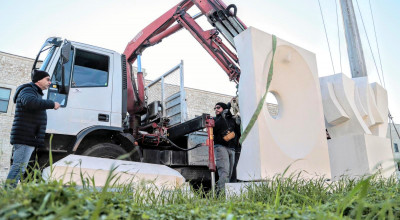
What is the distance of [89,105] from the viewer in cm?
449

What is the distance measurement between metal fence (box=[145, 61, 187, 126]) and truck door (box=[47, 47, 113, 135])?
1290mm

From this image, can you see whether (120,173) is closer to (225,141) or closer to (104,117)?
(104,117)

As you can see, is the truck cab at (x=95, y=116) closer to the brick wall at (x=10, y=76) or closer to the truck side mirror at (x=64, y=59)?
the truck side mirror at (x=64, y=59)

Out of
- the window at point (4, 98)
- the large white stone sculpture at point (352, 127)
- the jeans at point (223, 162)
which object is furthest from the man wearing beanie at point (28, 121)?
the window at point (4, 98)

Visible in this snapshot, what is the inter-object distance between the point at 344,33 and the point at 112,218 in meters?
6.45

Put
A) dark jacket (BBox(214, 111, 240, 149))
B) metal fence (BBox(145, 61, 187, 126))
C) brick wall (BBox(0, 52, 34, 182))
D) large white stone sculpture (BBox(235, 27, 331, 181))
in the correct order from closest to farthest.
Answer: large white stone sculpture (BBox(235, 27, 331, 181)) < dark jacket (BBox(214, 111, 240, 149)) < metal fence (BBox(145, 61, 187, 126)) < brick wall (BBox(0, 52, 34, 182))

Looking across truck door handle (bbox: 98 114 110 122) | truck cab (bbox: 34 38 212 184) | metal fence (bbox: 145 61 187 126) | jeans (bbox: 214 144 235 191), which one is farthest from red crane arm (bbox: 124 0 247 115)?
jeans (bbox: 214 144 235 191)

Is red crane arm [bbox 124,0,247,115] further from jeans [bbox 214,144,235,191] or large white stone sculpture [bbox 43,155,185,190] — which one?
large white stone sculpture [bbox 43,155,185,190]

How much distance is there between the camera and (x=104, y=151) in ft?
14.3

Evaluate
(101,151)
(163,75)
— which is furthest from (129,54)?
(101,151)

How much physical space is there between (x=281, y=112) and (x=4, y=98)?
1269 cm

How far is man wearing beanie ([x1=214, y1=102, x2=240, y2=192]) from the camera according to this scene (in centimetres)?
493

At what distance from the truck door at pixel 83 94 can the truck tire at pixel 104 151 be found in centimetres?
33

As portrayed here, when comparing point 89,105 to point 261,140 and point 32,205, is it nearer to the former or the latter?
point 261,140
